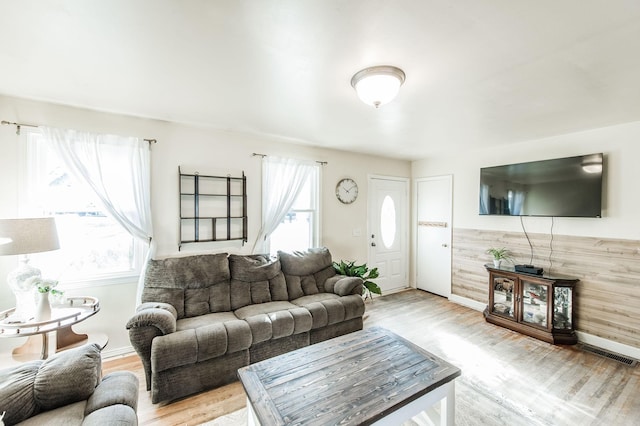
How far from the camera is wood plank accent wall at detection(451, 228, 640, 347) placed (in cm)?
283

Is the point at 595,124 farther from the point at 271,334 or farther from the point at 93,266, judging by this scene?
the point at 93,266

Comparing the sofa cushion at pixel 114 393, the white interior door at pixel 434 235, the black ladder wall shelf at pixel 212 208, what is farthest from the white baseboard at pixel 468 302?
the sofa cushion at pixel 114 393

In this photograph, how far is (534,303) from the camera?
3314mm

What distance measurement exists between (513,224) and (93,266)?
510 centimetres

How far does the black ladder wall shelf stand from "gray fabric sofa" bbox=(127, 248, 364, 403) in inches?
13.3

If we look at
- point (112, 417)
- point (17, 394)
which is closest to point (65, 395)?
point (17, 394)

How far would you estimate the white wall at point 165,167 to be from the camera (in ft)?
7.79

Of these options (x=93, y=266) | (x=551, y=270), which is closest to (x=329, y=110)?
(x=93, y=266)

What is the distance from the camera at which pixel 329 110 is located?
8.54ft

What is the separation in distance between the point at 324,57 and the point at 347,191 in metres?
2.81

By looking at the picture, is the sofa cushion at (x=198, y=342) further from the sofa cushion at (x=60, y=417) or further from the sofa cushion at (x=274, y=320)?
the sofa cushion at (x=60, y=417)

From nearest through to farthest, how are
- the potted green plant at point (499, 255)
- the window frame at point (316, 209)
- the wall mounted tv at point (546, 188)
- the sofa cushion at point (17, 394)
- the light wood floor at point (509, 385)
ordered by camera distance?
the sofa cushion at point (17, 394) → the light wood floor at point (509, 385) → the wall mounted tv at point (546, 188) → the potted green plant at point (499, 255) → the window frame at point (316, 209)

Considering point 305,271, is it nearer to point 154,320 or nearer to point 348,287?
point 348,287

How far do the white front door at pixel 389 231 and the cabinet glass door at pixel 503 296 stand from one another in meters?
1.63
